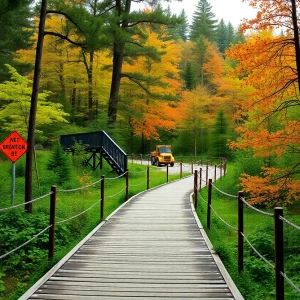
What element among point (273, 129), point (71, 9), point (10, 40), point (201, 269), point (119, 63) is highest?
point (10, 40)

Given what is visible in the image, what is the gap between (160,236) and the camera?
330 inches

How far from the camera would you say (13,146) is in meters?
11.5

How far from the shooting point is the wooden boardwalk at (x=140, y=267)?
497 cm

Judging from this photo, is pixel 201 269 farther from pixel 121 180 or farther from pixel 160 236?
pixel 121 180

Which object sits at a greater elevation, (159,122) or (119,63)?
(119,63)

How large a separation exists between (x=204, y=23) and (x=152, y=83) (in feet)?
139

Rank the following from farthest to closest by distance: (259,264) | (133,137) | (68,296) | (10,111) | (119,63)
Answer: (133,137)
(119,63)
(10,111)
(259,264)
(68,296)

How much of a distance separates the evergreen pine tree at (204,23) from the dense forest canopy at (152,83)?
462 centimetres

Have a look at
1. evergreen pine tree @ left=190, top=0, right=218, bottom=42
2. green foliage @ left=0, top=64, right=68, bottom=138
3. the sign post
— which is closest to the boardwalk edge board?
the sign post

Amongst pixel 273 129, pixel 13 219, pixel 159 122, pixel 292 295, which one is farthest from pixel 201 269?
pixel 159 122

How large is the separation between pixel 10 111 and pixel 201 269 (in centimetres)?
1589

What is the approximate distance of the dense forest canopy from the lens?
1155cm

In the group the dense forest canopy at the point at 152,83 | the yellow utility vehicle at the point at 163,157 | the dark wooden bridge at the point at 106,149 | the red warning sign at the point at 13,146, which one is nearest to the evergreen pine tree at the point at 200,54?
the dense forest canopy at the point at 152,83

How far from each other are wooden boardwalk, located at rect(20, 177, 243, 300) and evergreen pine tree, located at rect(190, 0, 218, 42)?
59226mm
